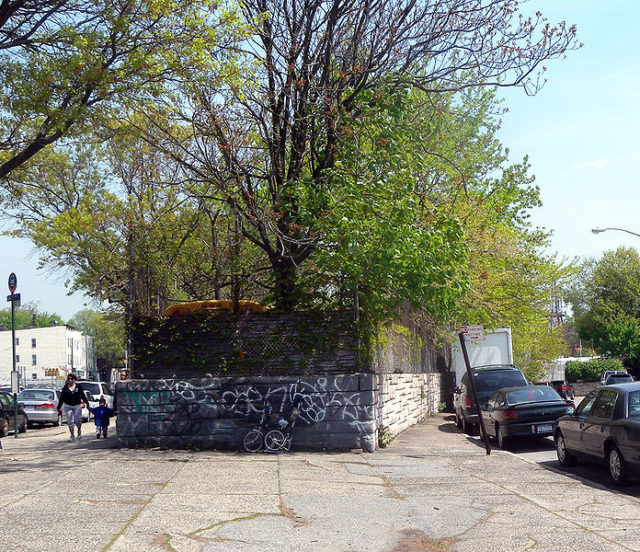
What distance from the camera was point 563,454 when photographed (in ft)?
42.7

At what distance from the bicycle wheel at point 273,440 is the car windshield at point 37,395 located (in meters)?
17.6

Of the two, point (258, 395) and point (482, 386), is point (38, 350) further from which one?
point (258, 395)

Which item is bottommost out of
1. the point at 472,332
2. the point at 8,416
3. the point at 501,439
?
the point at 501,439

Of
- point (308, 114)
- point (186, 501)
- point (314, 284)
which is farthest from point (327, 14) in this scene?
point (186, 501)

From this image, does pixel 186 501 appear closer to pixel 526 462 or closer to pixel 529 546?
pixel 529 546

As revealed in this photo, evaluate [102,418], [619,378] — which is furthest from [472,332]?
[619,378]

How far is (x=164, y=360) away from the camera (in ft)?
49.7

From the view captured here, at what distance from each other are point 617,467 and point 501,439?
5804mm

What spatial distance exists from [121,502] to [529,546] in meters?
4.56

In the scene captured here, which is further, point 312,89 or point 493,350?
point 493,350

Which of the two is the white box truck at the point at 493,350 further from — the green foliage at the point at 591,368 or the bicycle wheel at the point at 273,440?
the green foliage at the point at 591,368

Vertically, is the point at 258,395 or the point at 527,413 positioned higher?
the point at 258,395

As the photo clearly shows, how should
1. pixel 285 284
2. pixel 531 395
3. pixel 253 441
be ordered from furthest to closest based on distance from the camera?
pixel 531 395 < pixel 285 284 < pixel 253 441

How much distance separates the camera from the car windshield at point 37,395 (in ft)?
95.7
